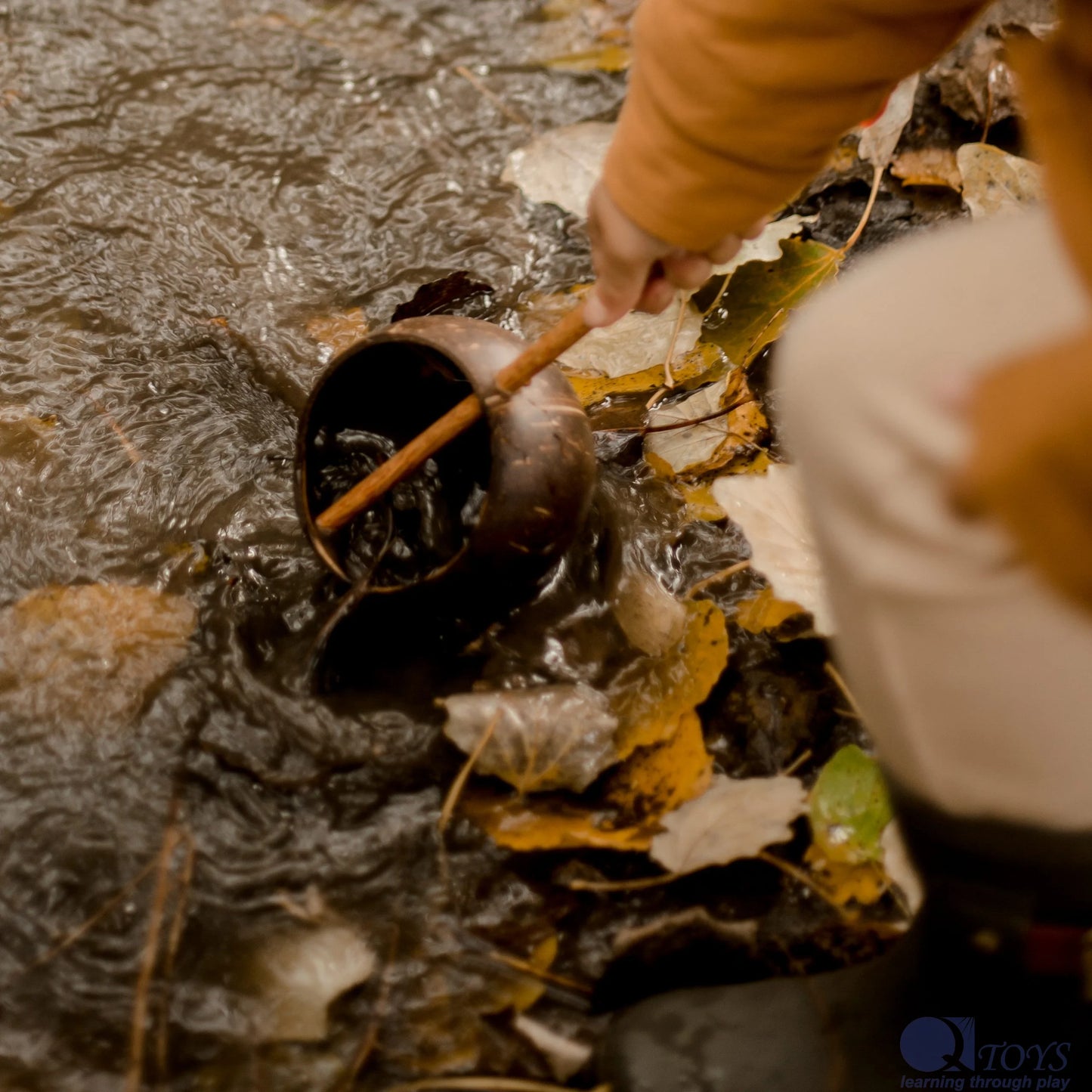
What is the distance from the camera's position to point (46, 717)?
4.30 feet

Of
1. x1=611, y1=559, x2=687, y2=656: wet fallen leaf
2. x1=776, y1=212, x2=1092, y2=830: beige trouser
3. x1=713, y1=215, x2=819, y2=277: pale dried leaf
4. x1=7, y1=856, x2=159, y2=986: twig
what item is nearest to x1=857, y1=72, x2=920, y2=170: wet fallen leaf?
x1=713, y1=215, x2=819, y2=277: pale dried leaf

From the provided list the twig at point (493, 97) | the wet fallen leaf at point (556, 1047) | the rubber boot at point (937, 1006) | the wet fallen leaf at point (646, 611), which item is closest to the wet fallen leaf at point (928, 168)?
the twig at point (493, 97)

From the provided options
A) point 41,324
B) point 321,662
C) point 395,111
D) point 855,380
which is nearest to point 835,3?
point 855,380

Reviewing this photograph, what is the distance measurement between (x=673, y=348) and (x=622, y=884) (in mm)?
920

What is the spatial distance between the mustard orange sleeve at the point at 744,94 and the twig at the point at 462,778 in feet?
2.05

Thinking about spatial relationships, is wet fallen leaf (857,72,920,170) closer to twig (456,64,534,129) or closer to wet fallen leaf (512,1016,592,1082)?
twig (456,64,534,129)

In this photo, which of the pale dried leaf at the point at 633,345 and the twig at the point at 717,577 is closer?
the twig at the point at 717,577

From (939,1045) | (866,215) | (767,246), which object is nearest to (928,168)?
(866,215)

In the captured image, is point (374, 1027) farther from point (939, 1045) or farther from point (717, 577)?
point (717, 577)

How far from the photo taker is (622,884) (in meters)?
1.22

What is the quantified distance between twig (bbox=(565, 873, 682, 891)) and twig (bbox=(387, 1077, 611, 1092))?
221 millimetres

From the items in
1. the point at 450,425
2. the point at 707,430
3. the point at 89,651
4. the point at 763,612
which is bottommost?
the point at 89,651

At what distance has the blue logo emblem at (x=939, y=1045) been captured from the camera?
978mm

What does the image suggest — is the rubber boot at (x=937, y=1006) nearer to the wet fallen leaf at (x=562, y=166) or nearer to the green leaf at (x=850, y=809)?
the green leaf at (x=850, y=809)
